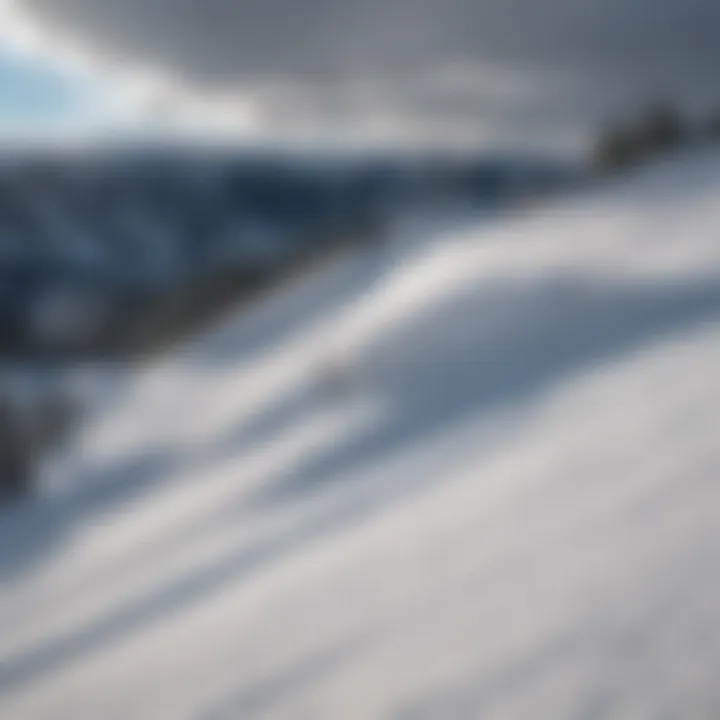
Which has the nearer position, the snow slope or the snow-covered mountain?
the snow slope

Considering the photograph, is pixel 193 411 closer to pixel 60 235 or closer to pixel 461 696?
pixel 461 696

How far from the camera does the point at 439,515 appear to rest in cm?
365

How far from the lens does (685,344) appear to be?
13.7 ft

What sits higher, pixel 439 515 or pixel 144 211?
pixel 144 211

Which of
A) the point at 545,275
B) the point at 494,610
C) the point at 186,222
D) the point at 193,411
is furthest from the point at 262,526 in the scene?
the point at 186,222

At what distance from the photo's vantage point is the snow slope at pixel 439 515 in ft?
8.71

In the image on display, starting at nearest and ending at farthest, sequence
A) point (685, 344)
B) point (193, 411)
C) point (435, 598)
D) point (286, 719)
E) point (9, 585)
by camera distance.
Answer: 1. point (286, 719)
2. point (435, 598)
3. point (685, 344)
4. point (9, 585)
5. point (193, 411)

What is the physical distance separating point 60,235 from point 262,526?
40.9 metres

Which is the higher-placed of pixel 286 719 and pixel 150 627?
pixel 150 627

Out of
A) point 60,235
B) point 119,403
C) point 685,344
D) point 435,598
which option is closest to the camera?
point 435,598

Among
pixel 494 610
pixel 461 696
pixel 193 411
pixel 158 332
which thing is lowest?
pixel 461 696

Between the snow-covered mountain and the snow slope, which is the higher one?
the snow-covered mountain

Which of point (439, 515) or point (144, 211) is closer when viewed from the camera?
point (439, 515)

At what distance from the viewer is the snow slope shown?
8.71 feet
